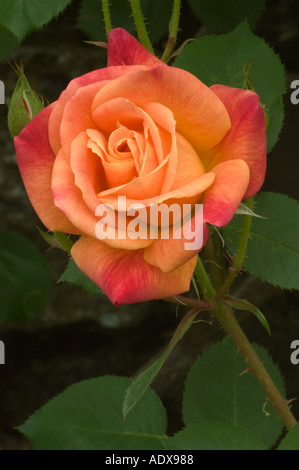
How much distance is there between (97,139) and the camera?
0.48m

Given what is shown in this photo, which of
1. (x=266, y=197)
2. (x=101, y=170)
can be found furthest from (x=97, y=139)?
(x=266, y=197)

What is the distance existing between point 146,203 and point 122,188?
0.03m

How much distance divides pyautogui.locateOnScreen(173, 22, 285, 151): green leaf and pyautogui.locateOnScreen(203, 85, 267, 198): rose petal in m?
0.23

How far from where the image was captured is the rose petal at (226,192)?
0.43 metres

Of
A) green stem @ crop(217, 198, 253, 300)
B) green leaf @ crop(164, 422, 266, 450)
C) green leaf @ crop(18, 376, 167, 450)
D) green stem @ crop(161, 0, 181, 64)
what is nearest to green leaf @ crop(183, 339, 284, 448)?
green leaf @ crop(18, 376, 167, 450)

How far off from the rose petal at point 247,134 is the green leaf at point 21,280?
63 cm

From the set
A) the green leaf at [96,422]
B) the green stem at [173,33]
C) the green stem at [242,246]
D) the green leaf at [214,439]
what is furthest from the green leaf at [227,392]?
the green stem at [173,33]

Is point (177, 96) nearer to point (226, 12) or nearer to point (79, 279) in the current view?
point (79, 279)

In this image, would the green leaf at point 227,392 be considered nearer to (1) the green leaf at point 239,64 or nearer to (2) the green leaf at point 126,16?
(1) the green leaf at point 239,64

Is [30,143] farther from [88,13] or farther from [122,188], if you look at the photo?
[88,13]

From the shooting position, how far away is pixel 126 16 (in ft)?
2.81

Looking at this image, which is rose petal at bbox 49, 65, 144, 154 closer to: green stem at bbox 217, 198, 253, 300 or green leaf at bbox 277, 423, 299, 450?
green stem at bbox 217, 198, 253, 300

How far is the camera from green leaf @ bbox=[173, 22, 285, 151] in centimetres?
71

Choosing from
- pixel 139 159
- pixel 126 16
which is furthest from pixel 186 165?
pixel 126 16
